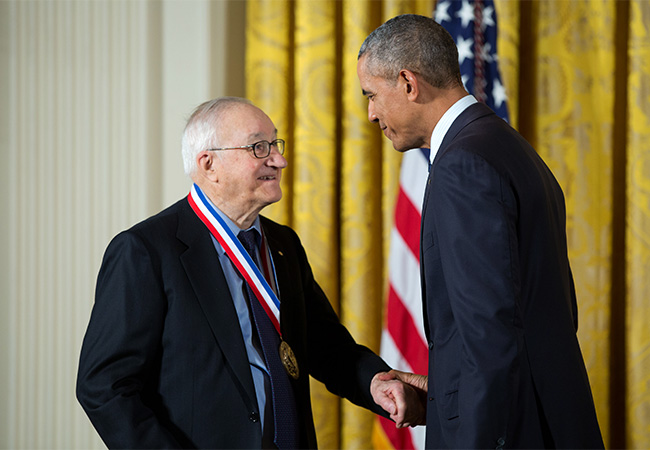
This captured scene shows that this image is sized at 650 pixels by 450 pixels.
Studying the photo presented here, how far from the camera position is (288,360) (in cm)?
200

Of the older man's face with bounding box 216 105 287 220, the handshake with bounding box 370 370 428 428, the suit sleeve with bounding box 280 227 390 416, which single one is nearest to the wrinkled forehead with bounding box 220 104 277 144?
the older man's face with bounding box 216 105 287 220

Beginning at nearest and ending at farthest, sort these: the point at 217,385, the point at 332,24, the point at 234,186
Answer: the point at 217,385 < the point at 234,186 < the point at 332,24

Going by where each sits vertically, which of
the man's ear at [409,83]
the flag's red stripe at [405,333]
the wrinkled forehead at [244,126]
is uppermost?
the man's ear at [409,83]

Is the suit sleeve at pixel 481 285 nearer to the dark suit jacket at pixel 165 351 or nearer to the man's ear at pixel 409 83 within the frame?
the man's ear at pixel 409 83

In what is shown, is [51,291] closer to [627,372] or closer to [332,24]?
[332,24]

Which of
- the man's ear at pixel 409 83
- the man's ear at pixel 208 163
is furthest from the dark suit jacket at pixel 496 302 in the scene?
the man's ear at pixel 208 163

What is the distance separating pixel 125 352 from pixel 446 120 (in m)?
1.11

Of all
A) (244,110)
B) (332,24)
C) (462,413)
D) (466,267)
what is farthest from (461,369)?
(332,24)

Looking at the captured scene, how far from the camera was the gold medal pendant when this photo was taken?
1979 mm

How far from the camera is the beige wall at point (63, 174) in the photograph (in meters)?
3.14

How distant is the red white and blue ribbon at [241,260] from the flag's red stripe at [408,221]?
141 cm

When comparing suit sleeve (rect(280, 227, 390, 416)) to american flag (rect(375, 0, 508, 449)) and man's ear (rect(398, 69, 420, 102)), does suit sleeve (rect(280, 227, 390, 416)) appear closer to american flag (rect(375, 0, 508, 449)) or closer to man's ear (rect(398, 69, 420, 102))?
man's ear (rect(398, 69, 420, 102))

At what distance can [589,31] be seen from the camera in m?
3.62

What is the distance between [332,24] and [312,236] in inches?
45.9
